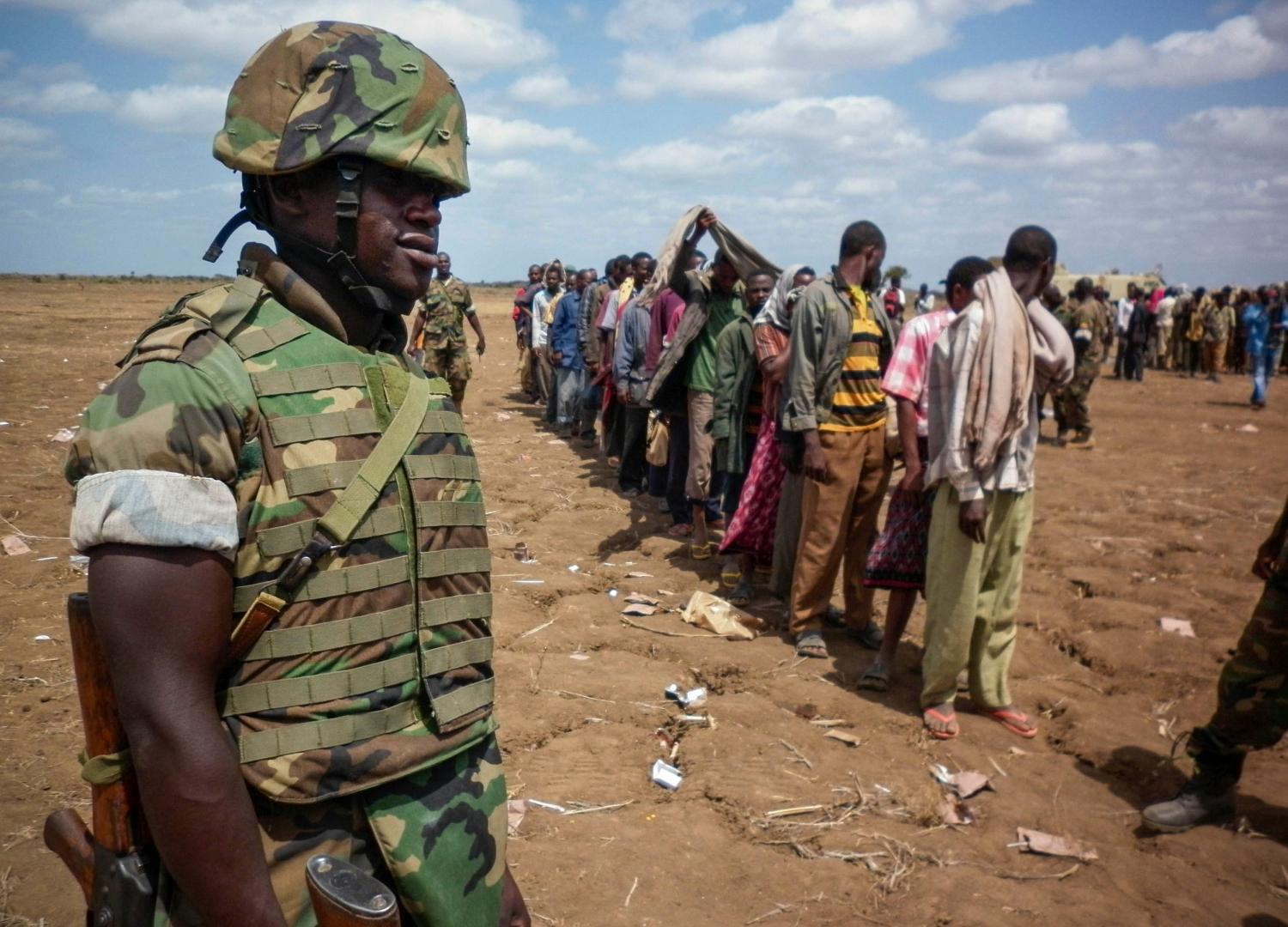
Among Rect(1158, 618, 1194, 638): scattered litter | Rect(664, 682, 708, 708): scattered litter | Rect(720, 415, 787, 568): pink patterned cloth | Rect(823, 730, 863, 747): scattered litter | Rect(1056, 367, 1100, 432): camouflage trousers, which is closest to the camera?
Rect(823, 730, 863, 747): scattered litter

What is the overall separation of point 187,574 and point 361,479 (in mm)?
267

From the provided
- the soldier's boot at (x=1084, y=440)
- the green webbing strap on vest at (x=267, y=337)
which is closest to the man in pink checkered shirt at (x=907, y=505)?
the green webbing strap on vest at (x=267, y=337)

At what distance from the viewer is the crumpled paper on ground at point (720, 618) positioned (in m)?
5.31

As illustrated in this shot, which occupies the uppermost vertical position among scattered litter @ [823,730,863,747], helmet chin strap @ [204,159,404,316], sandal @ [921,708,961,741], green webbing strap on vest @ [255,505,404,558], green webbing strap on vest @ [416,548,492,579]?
helmet chin strap @ [204,159,404,316]

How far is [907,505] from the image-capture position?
454 cm

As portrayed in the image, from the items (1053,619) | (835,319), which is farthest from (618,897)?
(1053,619)

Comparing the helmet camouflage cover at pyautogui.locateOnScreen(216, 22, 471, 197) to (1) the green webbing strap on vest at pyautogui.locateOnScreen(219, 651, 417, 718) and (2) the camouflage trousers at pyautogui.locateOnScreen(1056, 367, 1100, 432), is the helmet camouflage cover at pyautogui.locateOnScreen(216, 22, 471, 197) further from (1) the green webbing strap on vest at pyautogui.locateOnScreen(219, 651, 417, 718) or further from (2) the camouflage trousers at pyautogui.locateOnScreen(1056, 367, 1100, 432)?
(2) the camouflage trousers at pyautogui.locateOnScreen(1056, 367, 1100, 432)

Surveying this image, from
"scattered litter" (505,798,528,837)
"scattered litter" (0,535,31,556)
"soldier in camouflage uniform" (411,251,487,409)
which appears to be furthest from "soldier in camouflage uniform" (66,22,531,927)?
"soldier in camouflage uniform" (411,251,487,409)

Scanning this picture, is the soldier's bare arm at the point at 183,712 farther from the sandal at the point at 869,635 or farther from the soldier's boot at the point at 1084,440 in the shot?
the soldier's boot at the point at 1084,440

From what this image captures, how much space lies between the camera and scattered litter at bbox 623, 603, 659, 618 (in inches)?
220

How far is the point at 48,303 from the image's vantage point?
3111cm

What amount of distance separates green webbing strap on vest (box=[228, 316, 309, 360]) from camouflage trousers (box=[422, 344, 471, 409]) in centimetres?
841

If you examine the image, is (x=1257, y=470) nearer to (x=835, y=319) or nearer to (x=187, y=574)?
(x=835, y=319)

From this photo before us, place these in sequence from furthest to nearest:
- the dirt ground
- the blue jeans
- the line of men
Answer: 1. the blue jeans
2. the line of men
3. the dirt ground
